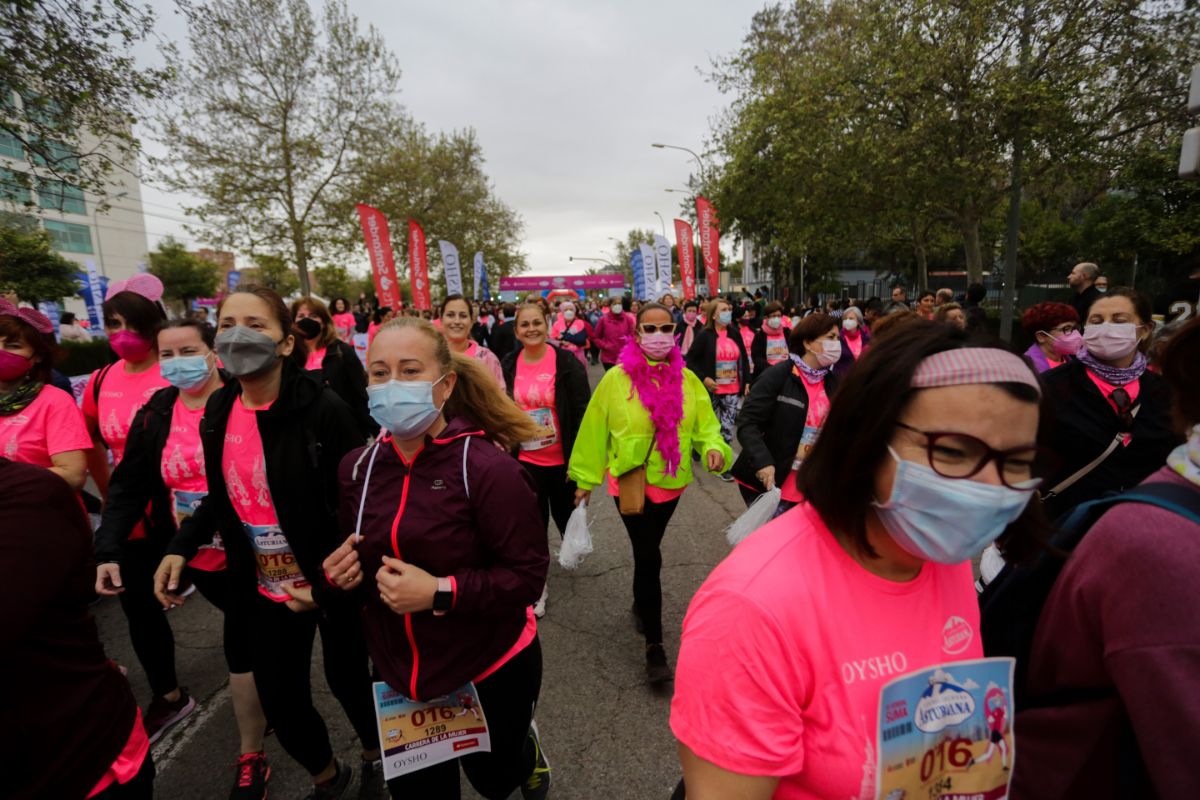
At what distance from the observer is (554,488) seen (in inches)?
175

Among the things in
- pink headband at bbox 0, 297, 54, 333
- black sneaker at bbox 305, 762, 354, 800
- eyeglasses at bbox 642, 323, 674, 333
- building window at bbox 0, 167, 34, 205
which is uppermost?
building window at bbox 0, 167, 34, 205

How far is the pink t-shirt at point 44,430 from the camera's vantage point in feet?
9.02

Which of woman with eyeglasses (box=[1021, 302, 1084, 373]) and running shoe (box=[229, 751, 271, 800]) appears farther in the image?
woman with eyeglasses (box=[1021, 302, 1084, 373])

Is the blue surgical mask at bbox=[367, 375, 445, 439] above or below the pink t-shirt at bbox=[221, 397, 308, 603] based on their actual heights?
above

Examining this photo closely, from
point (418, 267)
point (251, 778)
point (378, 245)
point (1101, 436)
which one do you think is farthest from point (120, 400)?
point (418, 267)

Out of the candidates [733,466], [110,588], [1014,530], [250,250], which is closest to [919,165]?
[733,466]

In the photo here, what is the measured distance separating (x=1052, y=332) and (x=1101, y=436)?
146 cm

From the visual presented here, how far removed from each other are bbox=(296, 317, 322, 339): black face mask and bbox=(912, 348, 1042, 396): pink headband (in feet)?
17.5

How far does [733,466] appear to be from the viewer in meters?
3.80

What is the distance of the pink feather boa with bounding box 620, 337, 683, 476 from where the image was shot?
338cm

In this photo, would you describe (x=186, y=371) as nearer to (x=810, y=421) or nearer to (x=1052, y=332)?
(x=810, y=421)

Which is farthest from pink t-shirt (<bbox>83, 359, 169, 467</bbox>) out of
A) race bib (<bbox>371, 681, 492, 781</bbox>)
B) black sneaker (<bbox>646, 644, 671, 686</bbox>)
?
black sneaker (<bbox>646, 644, 671, 686</bbox>)

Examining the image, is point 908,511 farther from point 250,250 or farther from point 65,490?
point 250,250

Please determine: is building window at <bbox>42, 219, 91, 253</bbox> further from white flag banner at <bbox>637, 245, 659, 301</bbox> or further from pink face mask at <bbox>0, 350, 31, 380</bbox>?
pink face mask at <bbox>0, 350, 31, 380</bbox>
